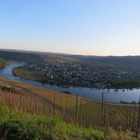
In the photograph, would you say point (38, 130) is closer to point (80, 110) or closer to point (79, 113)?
point (80, 110)

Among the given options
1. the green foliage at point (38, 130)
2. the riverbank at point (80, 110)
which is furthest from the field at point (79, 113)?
the green foliage at point (38, 130)

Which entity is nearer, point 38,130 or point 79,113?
point 38,130

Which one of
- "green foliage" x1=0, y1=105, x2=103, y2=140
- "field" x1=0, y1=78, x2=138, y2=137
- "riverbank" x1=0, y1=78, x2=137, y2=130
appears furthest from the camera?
"riverbank" x1=0, y1=78, x2=137, y2=130

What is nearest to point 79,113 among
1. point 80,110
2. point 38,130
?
point 80,110

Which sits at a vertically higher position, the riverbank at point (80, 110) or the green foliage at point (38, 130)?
the green foliage at point (38, 130)

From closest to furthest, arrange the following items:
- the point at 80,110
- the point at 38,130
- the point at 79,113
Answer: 1. the point at 38,130
2. the point at 80,110
3. the point at 79,113

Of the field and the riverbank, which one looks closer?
the field

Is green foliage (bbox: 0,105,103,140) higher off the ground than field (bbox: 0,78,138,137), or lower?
higher

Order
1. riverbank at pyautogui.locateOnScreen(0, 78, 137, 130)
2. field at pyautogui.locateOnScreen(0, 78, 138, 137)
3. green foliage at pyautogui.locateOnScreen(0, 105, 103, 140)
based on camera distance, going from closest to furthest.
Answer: green foliage at pyautogui.locateOnScreen(0, 105, 103, 140), field at pyautogui.locateOnScreen(0, 78, 138, 137), riverbank at pyautogui.locateOnScreen(0, 78, 137, 130)

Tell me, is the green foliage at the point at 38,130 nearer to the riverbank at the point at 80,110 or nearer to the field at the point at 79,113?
the field at the point at 79,113

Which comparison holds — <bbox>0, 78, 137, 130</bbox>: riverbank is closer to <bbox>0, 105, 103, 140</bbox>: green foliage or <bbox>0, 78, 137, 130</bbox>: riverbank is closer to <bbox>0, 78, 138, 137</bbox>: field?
<bbox>0, 78, 138, 137</bbox>: field

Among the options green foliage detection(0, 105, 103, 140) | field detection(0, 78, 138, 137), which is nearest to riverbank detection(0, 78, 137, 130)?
field detection(0, 78, 138, 137)
